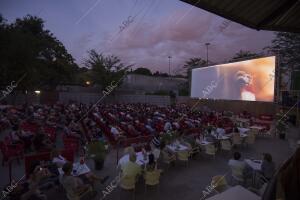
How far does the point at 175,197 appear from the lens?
5.73m

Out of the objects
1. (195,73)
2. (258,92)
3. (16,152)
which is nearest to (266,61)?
(258,92)

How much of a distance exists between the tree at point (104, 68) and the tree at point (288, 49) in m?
20.4

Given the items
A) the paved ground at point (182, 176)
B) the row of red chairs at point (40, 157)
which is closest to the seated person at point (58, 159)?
the row of red chairs at point (40, 157)

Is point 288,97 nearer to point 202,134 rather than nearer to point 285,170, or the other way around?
point 202,134

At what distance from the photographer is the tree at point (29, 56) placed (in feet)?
48.3

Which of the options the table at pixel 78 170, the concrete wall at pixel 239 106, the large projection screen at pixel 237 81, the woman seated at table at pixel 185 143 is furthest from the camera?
the concrete wall at pixel 239 106

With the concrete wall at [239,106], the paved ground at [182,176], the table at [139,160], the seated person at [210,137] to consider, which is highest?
the concrete wall at [239,106]

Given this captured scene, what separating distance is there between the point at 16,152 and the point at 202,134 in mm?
7516

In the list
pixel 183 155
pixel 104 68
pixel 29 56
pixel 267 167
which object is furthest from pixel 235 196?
pixel 104 68

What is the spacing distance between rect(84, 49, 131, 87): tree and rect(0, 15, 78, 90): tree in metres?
3.26

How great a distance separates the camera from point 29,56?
56.0 ft

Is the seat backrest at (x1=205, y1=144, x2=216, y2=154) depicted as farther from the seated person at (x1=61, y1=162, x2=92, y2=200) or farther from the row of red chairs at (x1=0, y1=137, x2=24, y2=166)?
the row of red chairs at (x1=0, y1=137, x2=24, y2=166)

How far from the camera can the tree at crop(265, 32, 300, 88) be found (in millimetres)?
24669

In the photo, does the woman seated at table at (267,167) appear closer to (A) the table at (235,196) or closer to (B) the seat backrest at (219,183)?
(B) the seat backrest at (219,183)
